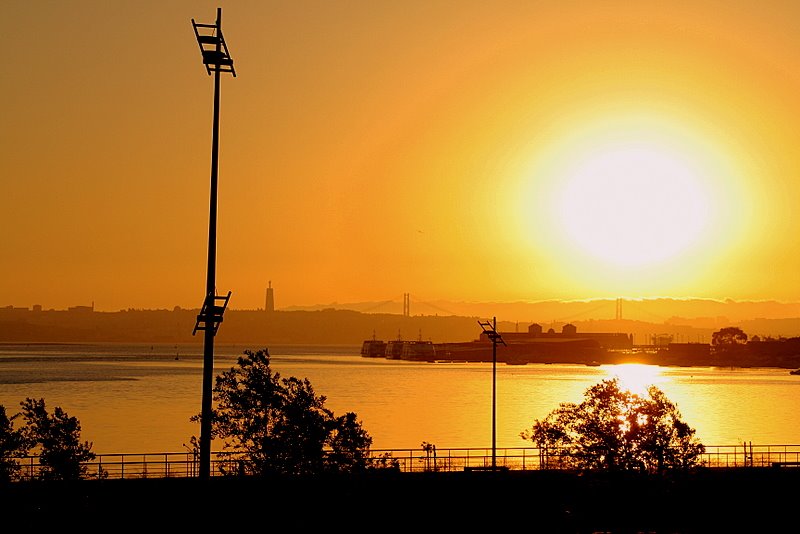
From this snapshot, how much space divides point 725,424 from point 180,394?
9702 centimetres

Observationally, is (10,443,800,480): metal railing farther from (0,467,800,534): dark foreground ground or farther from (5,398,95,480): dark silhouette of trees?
(0,467,800,534): dark foreground ground

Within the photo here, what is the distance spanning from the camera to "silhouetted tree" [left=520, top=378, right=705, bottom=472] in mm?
45188

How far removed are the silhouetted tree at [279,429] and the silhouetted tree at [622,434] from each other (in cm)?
944

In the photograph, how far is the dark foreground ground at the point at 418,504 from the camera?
39.1 meters

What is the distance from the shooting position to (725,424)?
152750mm

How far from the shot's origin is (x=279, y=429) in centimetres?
4084

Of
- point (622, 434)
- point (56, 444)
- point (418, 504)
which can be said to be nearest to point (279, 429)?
point (418, 504)

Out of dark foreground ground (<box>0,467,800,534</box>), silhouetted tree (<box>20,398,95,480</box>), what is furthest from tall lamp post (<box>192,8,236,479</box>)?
silhouetted tree (<box>20,398,95,480</box>)

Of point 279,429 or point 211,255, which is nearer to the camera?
point 211,255

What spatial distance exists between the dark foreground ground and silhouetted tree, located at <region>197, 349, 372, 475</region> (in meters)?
0.77

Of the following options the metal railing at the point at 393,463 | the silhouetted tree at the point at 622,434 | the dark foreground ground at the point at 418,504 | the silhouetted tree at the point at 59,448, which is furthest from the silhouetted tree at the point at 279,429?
the silhouetted tree at the point at 622,434

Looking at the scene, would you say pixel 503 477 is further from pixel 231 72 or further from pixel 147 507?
pixel 231 72

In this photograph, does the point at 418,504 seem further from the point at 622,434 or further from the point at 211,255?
the point at 211,255

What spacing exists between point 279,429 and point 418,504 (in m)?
9.67
